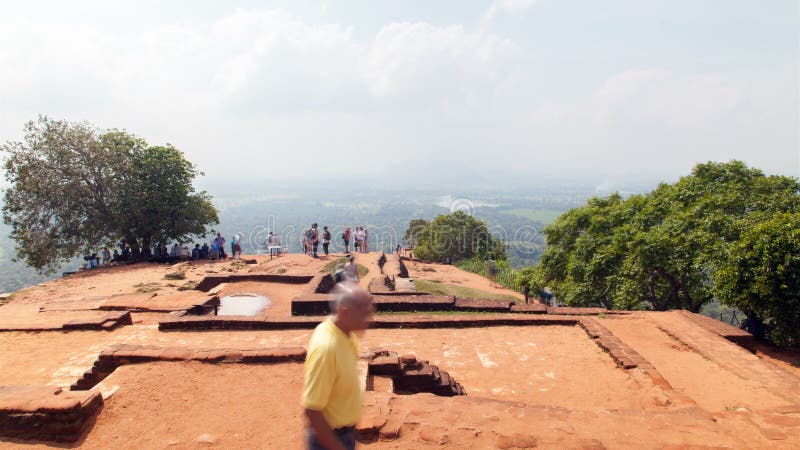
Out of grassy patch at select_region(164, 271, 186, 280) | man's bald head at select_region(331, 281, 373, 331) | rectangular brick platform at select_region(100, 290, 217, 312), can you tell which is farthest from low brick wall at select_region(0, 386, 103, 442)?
grassy patch at select_region(164, 271, 186, 280)

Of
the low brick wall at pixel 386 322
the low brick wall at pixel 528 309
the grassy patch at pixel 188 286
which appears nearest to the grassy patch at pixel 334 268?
the grassy patch at pixel 188 286

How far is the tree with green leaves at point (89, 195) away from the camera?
2031cm

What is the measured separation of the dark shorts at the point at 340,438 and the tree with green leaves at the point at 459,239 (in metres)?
31.0

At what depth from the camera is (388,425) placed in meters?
4.39

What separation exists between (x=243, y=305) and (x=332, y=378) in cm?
950

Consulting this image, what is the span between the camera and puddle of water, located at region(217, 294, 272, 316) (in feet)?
36.3

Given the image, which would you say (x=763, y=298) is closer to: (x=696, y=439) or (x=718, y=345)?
(x=718, y=345)

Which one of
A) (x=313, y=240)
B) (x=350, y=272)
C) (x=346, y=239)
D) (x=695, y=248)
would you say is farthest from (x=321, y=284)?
(x=346, y=239)

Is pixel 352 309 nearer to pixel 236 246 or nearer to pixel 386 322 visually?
pixel 386 322

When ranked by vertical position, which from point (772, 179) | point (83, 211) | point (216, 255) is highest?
point (772, 179)

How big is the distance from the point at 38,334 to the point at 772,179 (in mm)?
18133

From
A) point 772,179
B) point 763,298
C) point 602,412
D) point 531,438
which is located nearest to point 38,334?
point 531,438

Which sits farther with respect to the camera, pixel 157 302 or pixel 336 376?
pixel 157 302

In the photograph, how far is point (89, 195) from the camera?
21.3 meters
